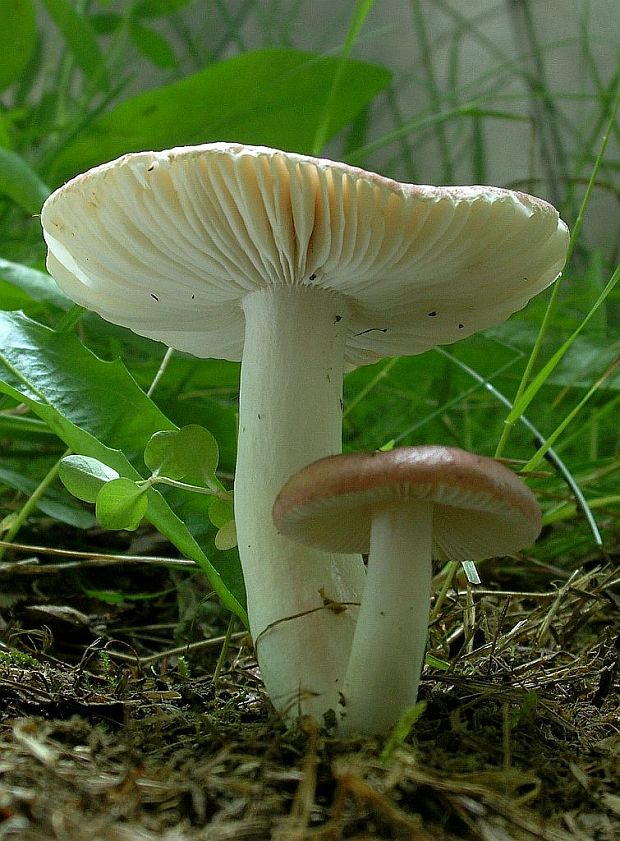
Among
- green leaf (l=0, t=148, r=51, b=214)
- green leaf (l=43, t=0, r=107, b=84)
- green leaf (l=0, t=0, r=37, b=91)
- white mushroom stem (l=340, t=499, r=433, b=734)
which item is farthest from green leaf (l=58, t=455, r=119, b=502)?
green leaf (l=43, t=0, r=107, b=84)

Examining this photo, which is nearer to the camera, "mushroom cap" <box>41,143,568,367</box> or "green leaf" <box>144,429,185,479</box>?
"mushroom cap" <box>41,143,568,367</box>

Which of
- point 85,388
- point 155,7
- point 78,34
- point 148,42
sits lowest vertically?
point 85,388

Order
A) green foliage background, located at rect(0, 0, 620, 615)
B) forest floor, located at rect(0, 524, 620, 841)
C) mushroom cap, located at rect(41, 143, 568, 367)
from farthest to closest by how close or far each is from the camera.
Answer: green foliage background, located at rect(0, 0, 620, 615) → mushroom cap, located at rect(41, 143, 568, 367) → forest floor, located at rect(0, 524, 620, 841)

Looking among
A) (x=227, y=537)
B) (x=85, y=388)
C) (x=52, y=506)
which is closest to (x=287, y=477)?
(x=227, y=537)

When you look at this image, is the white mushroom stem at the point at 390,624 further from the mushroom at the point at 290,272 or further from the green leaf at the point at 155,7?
the green leaf at the point at 155,7

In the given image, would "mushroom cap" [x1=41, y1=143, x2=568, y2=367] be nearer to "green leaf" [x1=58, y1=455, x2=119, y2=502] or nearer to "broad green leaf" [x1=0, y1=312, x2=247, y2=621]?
"broad green leaf" [x1=0, y1=312, x2=247, y2=621]

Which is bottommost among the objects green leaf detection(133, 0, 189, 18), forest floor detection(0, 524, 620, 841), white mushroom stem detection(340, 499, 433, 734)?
forest floor detection(0, 524, 620, 841)

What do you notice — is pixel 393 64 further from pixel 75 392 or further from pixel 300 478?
pixel 300 478

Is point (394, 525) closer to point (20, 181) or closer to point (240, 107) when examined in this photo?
point (20, 181)
